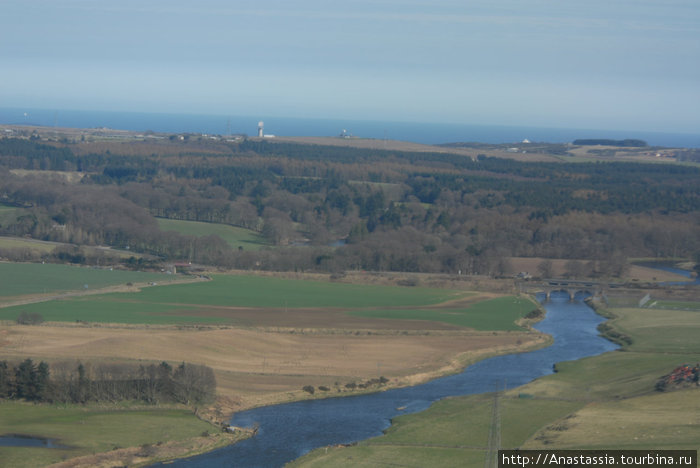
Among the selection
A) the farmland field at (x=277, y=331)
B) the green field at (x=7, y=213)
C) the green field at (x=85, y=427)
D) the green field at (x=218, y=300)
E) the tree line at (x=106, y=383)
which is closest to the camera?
the green field at (x=85, y=427)

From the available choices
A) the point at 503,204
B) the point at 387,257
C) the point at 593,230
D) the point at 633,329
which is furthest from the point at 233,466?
the point at 503,204

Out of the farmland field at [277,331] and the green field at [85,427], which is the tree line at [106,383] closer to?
the green field at [85,427]

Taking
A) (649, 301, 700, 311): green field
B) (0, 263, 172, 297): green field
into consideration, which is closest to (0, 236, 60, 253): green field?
(0, 263, 172, 297): green field

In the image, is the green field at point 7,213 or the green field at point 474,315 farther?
the green field at point 7,213

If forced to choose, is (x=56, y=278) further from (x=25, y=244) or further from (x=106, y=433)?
(x=106, y=433)

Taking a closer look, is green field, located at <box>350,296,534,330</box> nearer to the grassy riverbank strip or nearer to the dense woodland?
the dense woodland

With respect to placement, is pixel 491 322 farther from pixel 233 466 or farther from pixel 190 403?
pixel 233 466

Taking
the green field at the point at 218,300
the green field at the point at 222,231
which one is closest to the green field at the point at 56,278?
the green field at the point at 218,300
